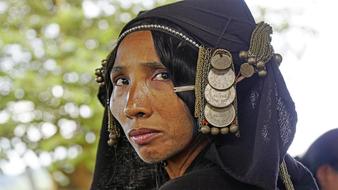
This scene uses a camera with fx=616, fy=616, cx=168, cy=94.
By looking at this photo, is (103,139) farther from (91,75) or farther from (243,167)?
(91,75)

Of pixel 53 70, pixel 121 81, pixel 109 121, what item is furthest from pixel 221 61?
pixel 53 70

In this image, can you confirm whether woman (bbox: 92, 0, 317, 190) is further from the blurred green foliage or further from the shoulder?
the blurred green foliage

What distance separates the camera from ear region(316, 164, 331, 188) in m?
2.70

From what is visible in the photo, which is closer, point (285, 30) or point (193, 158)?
point (193, 158)

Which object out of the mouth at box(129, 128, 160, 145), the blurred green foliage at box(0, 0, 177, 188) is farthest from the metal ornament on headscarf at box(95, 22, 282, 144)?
the blurred green foliage at box(0, 0, 177, 188)

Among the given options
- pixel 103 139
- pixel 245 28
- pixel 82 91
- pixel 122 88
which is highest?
pixel 245 28

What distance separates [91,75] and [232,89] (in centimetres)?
533

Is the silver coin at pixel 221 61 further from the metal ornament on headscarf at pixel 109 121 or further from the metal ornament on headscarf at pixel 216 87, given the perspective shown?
the metal ornament on headscarf at pixel 109 121

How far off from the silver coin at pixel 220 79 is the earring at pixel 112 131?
0.36 metres

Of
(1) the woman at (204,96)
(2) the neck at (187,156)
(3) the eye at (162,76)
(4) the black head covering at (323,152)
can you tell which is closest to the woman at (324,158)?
(4) the black head covering at (323,152)

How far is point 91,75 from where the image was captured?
260 inches

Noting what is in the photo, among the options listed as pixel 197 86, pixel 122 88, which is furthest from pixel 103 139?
pixel 197 86

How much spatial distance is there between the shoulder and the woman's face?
2.6 inches

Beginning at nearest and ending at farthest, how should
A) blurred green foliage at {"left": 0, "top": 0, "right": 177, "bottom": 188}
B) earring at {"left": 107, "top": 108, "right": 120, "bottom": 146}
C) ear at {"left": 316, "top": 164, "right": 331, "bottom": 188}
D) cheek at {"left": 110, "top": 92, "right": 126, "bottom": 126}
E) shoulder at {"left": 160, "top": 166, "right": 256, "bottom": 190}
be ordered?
shoulder at {"left": 160, "top": 166, "right": 256, "bottom": 190} < cheek at {"left": 110, "top": 92, "right": 126, "bottom": 126} < earring at {"left": 107, "top": 108, "right": 120, "bottom": 146} < ear at {"left": 316, "top": 164, "right": 331, "bottom": 188} < blurred green foliage at {"left": 0, "top": 0, "right": 177, "bottom": 188}
